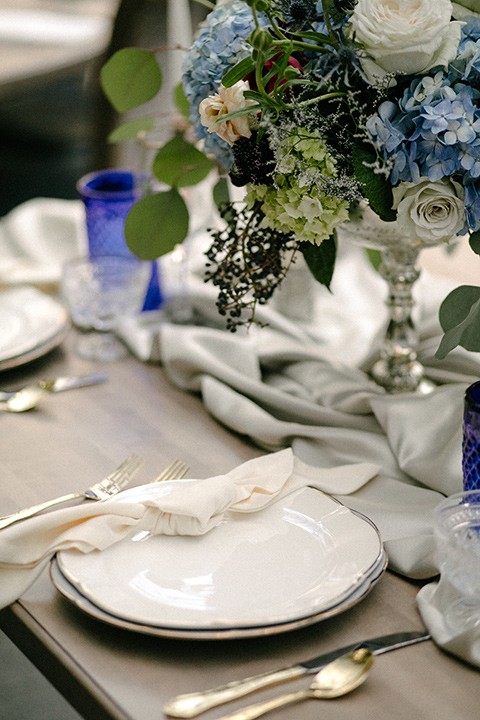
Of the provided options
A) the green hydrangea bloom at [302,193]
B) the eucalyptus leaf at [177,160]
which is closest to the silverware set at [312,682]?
the green hydrangea bloom at [302,193]

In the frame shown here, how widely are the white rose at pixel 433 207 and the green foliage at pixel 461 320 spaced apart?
0.06 m

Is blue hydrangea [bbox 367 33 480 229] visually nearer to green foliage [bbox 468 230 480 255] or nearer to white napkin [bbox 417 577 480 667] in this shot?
green foliage [bbox 468 230 480 255]

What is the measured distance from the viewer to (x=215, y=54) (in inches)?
29.9

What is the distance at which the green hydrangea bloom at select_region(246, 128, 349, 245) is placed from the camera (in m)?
0.70

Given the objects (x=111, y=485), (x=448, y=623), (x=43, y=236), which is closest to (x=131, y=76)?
(x=111, y=485)

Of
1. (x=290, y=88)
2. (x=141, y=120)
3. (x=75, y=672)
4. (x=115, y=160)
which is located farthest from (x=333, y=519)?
(x=115, y=160)

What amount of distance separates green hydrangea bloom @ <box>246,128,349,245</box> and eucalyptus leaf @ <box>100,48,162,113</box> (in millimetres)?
279

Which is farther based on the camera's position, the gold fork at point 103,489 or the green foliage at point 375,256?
the green foliage at point 375,256

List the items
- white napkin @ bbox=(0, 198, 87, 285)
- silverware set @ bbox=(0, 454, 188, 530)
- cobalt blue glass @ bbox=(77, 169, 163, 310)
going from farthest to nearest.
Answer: white napkin @ bbox=(0, 198, 87, 285)
cobalt blue glass @ bbox=(77, 169, 163, 310)
silverware set @ bbox=(0, 454, 188, 530)

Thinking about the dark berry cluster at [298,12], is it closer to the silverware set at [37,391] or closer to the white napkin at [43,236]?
the silverware set at [37,391]

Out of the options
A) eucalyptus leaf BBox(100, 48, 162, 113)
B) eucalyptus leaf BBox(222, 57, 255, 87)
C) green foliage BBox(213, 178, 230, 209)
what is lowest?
green foliage BBox(213, 178, 230, 209)

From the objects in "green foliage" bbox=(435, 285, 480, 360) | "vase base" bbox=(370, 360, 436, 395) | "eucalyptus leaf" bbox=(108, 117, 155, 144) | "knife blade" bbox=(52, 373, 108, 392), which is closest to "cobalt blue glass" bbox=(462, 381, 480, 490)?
"green foliage" bbox=(435, 285, 480, 360)

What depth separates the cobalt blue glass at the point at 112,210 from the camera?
A: 116 cm

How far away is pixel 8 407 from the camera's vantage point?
970 millimetres
